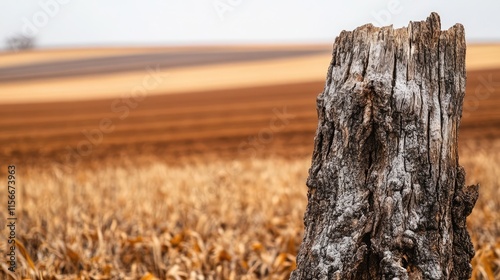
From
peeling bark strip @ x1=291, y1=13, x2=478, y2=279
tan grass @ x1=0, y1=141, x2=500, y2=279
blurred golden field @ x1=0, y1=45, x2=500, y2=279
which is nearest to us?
peeling bark strip @ x1=291, y1=13, x2=478, y2=279

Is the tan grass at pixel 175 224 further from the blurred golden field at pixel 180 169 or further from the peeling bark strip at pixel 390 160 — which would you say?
the peeling bark strip at pixel 390 160

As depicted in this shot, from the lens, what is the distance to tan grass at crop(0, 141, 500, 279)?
427 centimetres

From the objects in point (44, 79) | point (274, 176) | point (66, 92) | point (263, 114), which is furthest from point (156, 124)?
point (44, 79)

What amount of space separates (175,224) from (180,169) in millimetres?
3910

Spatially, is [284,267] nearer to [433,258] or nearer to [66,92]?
[433,258]

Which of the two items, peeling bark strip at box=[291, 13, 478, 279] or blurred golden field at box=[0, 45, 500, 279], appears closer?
peeling bark strip at box=[291, 13, 478, 279]

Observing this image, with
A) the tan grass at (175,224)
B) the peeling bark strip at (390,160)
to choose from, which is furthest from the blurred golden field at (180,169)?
the peeling bark strip at (390,160)

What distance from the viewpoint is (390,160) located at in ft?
7.70

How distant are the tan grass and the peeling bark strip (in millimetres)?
1732

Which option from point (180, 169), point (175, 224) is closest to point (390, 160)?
point (175, 224)

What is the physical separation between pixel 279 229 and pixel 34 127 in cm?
1271

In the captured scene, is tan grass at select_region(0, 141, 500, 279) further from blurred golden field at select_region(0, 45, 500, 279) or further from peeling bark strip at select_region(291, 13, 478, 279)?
peeling bark strip at select_region(291, 13, 478, 279)

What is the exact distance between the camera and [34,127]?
16.3 metres

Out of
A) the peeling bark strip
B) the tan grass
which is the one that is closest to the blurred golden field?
the tan grass
